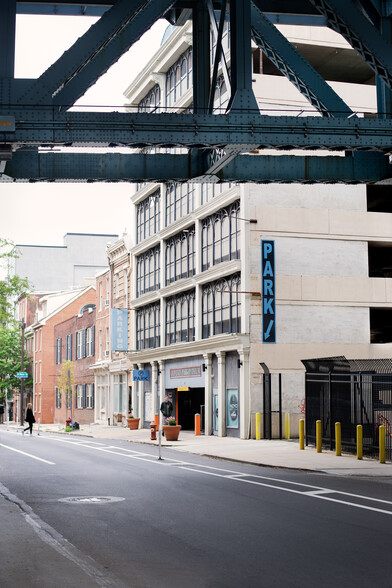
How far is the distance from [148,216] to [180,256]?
7.08 meters

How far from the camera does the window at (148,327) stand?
4897 centimetres

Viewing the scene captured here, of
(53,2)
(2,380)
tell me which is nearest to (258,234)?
(53,2)

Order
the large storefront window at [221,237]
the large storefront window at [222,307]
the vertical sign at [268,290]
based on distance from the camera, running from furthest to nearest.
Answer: the large storefront window at [221,237], the large storefront window at [222,307], the vertical sign at [268,290]

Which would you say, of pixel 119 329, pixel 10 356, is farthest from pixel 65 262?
pixel 119 329

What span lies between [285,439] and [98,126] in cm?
2203

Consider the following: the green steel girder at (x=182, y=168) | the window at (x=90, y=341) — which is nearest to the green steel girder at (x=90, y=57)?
the green steel girder at (x=182, y=168)

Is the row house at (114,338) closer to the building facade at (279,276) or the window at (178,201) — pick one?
the window at (178,201)

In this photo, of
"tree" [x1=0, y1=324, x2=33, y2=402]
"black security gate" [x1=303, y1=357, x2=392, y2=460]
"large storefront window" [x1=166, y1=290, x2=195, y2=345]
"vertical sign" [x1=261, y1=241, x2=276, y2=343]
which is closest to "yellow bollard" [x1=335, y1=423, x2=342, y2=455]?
"black security gate" [x1=303, y1=357, x2=392, y2=460]

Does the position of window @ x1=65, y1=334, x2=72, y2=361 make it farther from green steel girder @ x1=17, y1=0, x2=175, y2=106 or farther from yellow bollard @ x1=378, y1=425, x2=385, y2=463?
green steel girder @ x1=17, y1=0, x2=175, y2=106

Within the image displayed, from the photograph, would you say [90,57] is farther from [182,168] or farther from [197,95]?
[182,168]

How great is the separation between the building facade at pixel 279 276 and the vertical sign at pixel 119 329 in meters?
9.57

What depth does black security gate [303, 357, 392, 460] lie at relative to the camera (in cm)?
2272

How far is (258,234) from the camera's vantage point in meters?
35.6

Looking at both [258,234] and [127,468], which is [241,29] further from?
[258,234]
